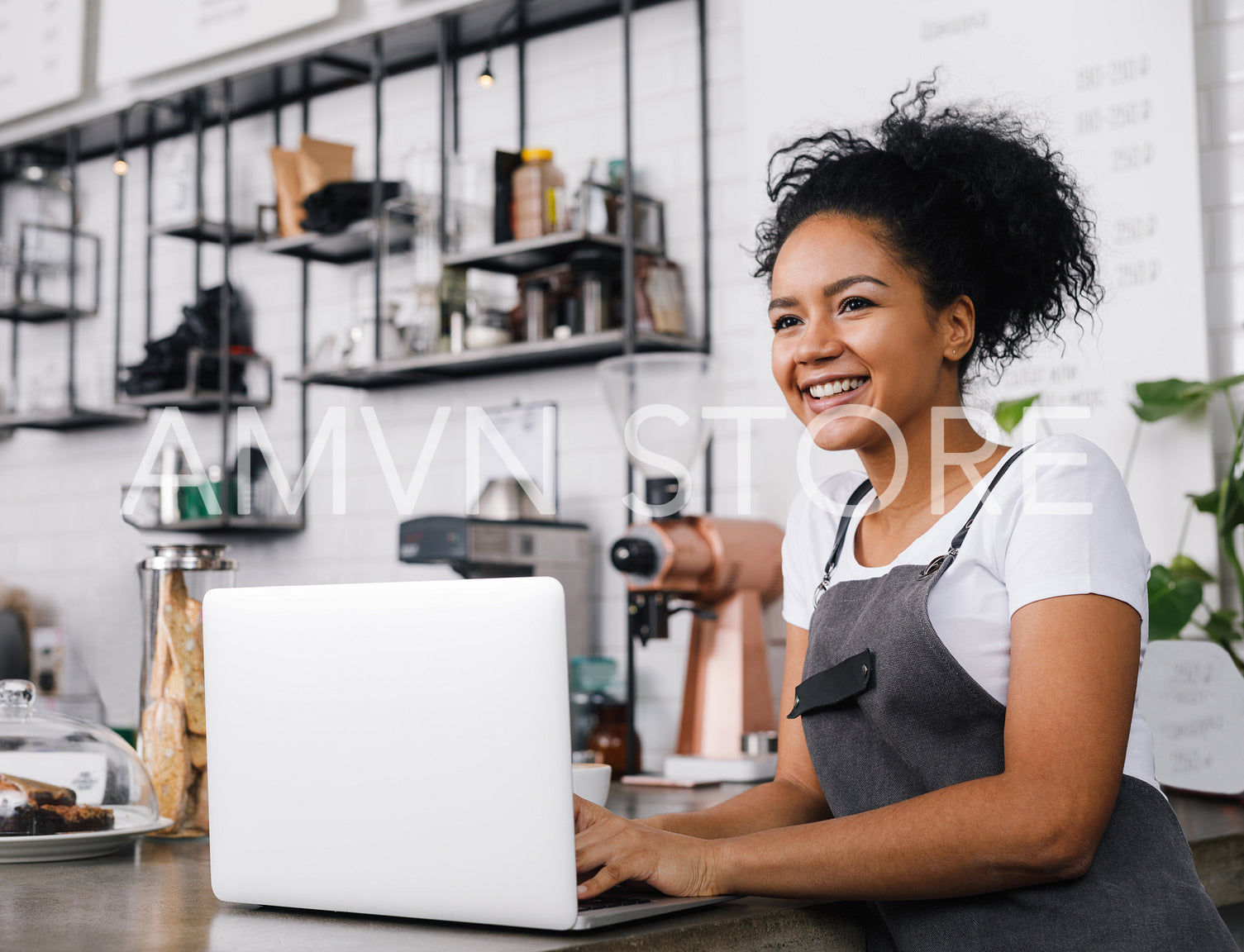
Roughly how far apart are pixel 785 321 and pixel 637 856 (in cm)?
57

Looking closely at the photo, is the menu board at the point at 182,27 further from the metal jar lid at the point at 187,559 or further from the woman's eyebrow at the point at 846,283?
the woman's eyebrow at the point at 846,283

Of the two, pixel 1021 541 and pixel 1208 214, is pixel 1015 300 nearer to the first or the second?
pixel 1021 541

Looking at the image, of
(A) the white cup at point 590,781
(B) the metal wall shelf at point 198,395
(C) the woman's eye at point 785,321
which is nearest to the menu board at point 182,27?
(B) the metal wall shelf at point 198,395

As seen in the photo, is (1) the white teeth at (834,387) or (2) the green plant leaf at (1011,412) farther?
(2) the green plant leaf at (1011,412)

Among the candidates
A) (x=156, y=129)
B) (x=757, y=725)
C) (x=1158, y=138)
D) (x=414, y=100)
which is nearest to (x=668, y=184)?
(x=414, y=100)

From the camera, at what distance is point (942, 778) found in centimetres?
116

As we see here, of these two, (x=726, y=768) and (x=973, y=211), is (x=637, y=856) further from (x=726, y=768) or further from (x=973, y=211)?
(x=726, y=768)

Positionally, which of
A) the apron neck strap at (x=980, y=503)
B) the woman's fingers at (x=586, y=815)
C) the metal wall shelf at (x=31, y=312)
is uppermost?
the metal wall shelf at (x=31, y=312)

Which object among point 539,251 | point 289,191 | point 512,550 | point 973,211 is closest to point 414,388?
point 289,191

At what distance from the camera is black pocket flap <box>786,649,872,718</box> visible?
1210 millimetres

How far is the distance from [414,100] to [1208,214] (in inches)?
89.4

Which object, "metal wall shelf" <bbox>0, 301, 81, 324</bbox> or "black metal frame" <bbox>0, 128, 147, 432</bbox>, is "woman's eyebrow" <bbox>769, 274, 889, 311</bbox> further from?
"metal wall shelf" <bbox>0, 301, 81, 324</bbox>

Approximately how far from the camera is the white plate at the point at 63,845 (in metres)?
1.38

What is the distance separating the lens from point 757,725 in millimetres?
2445
